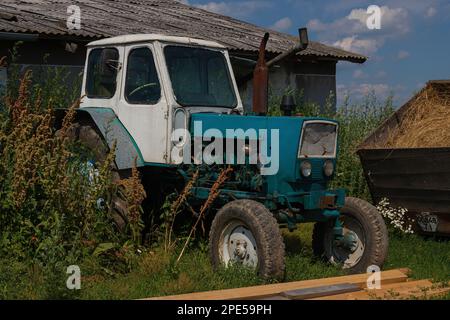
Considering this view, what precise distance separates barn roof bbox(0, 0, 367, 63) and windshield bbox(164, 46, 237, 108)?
4728 millimetres

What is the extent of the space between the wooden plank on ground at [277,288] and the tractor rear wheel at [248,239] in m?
0.23

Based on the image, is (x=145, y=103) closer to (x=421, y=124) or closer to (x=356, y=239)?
(x=356, y=239)

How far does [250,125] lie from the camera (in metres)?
6.13

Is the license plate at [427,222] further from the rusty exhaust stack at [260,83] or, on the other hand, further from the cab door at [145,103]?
the cab door at [145,103]

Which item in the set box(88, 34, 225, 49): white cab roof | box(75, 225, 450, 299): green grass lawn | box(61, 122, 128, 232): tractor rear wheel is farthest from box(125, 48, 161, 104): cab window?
box(75, 225, 450, 299): green grass lawn

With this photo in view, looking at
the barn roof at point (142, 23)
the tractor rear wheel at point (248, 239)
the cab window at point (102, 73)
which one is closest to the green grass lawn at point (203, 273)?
the tractor rear wheel at point (248, 239)

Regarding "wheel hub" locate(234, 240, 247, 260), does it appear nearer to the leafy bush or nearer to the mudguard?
the leafy bush

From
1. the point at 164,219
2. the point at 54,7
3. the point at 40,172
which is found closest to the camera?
the point at 40,172

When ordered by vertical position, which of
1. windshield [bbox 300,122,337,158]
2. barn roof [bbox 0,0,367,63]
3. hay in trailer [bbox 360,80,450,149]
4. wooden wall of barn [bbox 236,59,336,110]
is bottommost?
windshield [bbox 300,122,337,158]

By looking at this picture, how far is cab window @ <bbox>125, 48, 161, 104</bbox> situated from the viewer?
6418 millimetres

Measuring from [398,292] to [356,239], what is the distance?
1157 millimetres

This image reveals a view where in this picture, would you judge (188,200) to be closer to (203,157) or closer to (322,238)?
(203,157)
